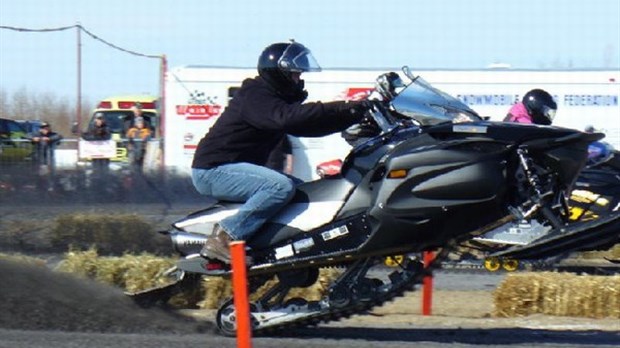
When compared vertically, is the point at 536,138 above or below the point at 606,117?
above

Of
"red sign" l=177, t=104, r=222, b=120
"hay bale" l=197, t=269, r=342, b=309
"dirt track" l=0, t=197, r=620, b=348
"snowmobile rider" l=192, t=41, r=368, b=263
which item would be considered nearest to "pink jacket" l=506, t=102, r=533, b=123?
"dirt track" l=0, t=197, r=620, b=348

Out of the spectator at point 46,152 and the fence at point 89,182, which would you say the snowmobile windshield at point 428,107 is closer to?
the fence at point 89,182

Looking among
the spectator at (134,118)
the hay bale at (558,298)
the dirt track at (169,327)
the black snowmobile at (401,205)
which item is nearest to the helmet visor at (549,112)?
the hay bale at (558,298)

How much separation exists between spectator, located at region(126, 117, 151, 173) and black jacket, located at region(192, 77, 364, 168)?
12.4m

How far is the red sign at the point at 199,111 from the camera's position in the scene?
78.7ft

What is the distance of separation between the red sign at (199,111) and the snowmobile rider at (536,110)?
12993 millimetres

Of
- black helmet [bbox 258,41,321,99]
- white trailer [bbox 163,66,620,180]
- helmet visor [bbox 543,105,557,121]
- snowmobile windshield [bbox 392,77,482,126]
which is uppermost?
black helmet [bbox 258,41,321,99]

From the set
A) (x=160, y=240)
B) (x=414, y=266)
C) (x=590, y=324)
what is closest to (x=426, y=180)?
(x=414, y=266)

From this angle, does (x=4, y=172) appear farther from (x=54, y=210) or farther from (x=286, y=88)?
(x=286, y=88)

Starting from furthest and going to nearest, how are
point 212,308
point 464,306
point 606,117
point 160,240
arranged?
point 606,117 → point 160,240 → point 464,306 → point 212,308

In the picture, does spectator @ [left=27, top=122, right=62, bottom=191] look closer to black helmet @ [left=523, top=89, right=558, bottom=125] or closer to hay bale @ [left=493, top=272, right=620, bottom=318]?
black helmet @ [left=523, top=89, right=558, bottom=125]

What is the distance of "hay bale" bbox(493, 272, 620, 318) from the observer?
10000 millimetres

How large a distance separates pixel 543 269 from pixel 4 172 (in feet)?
25.1

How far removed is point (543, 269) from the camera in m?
12.7
